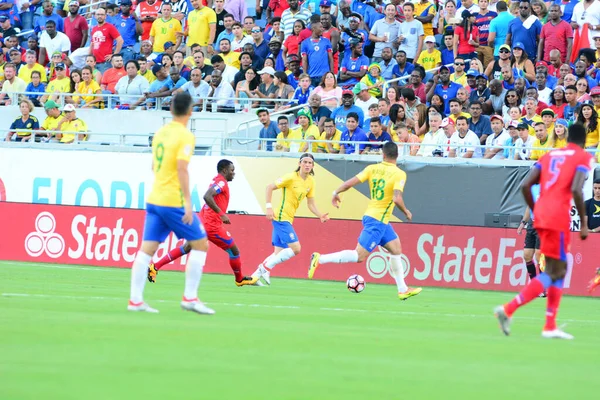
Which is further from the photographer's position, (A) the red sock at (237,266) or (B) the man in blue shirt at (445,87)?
(B) the man in blue shirt at (445,87)

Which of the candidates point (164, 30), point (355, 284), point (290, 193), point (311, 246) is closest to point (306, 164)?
point (290, 193)

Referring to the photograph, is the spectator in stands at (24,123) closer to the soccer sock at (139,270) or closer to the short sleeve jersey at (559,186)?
the soccer sock at (139,270)

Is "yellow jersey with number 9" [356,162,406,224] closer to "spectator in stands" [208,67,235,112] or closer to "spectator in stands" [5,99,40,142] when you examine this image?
"spectator in stands" [208,67,235,112]

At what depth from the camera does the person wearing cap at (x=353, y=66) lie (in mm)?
27859

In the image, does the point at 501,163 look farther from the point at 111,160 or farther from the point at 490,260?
the point at 111,160

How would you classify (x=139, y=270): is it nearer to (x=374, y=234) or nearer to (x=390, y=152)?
(x=374, y=234)

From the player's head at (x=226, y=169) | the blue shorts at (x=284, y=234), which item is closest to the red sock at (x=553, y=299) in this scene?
the player's head at (x=226, y=169)

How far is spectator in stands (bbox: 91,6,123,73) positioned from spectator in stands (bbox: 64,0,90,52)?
1374 mm

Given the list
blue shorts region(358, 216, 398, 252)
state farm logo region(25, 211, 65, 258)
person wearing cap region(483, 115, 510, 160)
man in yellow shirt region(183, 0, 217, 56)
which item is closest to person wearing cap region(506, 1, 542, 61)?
person wearing cap region(483, 115, 510, 160)

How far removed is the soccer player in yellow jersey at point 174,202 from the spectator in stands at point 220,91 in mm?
17247

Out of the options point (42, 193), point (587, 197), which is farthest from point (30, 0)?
point (587, 197)

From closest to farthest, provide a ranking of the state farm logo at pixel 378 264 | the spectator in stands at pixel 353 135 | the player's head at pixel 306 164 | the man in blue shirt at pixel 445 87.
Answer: the player's head at pixel 306 164 < the state farm logo at pixel 378 264 < the spectator in stands at pixel 353 135 < the man in blue shirt at pixel 445 87

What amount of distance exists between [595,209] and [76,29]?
1800cm

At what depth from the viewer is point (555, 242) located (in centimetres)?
1042
